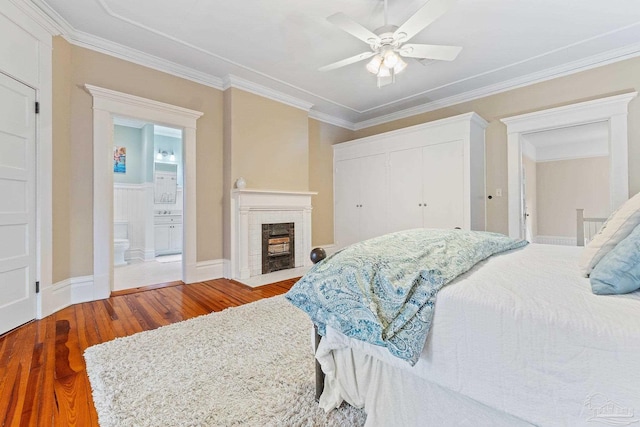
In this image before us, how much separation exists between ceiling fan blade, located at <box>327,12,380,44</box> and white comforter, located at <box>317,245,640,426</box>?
191 cm

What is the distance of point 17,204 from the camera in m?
2.25

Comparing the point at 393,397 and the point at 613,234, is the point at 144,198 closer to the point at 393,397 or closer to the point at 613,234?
the point at 393,397

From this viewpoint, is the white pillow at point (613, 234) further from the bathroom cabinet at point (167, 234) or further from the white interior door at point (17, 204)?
the bathroom cabinet at point (167, 234)

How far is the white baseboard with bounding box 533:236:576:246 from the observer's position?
6.83 m

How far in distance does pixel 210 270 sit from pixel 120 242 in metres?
2.03

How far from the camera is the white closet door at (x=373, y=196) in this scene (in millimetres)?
4617

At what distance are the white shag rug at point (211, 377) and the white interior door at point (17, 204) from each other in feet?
3.24

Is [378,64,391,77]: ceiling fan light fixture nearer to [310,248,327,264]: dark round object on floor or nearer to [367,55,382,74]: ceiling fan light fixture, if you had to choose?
[367,55,382,74]: ceiling fan light fixture

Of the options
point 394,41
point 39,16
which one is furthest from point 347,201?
point 39,16

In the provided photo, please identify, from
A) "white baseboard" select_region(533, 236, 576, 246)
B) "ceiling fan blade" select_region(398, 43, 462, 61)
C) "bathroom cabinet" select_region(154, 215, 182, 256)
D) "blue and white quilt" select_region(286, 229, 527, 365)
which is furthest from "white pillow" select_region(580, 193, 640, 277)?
"white baseboard" select_region(533, 236, 576, 246)

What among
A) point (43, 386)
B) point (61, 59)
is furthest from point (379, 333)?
point (61, 59)

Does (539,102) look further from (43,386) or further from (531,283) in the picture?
(43,386)

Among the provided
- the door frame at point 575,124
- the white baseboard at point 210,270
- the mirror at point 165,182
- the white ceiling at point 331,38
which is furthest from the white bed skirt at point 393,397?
the mirror at point 165,182

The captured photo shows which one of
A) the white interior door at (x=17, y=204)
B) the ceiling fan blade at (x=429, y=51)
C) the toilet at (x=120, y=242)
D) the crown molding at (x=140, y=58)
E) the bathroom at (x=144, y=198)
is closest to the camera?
the white interior door at (x=17, y=204)
